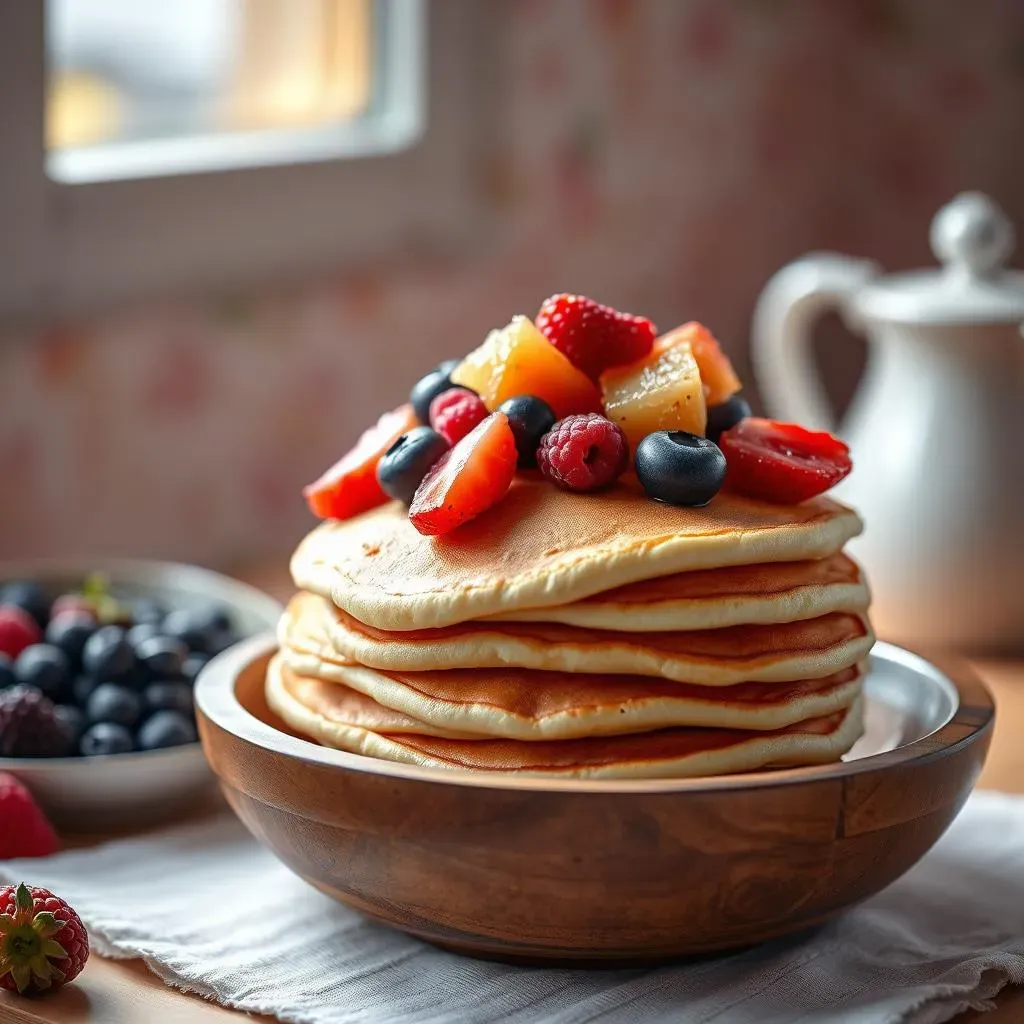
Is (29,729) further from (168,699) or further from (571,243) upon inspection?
(571,243)

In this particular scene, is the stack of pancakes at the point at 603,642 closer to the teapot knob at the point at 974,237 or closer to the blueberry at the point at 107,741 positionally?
the blueberry at the point at 107,741

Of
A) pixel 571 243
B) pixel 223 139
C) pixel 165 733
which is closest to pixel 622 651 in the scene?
pixel 165 733

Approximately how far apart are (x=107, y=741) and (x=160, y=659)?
0.30 ft

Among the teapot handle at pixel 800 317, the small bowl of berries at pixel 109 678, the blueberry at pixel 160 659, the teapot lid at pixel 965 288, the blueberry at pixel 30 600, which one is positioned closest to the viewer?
the small bowl of berries at pixel 109 678

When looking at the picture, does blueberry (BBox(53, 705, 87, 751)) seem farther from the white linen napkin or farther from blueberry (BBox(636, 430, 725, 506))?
blueberry (BBox(636, 430, 725, 506))

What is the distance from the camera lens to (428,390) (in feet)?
3.53

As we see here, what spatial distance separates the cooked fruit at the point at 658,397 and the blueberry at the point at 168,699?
462 mm

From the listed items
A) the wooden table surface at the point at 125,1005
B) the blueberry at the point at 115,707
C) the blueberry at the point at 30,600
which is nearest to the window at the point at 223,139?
the blueberry at the point at 30,600

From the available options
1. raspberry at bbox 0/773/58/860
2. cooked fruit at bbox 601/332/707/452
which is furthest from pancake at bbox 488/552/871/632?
raspberry at bbox 0/773/58/860

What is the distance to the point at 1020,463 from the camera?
1.59 m

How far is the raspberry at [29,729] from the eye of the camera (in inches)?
47.3

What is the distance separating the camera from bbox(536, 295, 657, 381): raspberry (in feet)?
3.40

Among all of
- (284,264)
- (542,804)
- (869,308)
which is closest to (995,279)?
(869,308)

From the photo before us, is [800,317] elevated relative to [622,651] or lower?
elevated
